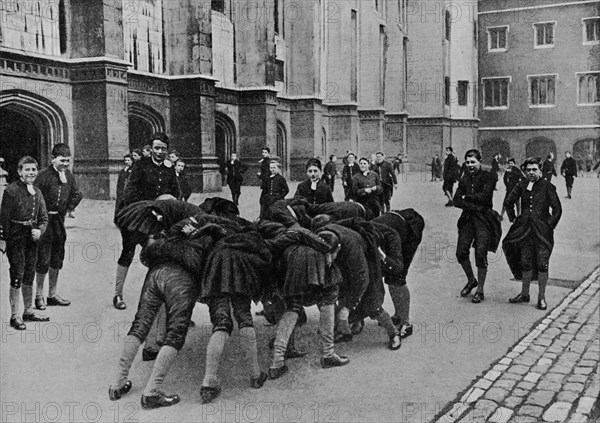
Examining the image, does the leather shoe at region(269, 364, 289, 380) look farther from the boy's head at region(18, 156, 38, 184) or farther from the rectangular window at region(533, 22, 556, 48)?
the rectangular window at region(533, 22, 556, 48)

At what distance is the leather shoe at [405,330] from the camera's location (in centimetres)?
678

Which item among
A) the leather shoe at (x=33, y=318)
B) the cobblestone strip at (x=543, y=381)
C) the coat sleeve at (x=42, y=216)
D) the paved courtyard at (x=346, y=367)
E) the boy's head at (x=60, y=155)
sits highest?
the boy's head at (x=60, y=155)

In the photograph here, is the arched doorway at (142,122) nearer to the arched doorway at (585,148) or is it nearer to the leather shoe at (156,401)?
the leather shoe at (156,401)

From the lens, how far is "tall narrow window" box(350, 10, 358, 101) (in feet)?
111

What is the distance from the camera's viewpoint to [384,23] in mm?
38719

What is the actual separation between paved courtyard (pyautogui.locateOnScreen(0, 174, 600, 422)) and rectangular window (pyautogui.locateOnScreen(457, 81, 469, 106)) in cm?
4069

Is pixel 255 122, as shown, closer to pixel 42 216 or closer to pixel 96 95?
pixel 96 95

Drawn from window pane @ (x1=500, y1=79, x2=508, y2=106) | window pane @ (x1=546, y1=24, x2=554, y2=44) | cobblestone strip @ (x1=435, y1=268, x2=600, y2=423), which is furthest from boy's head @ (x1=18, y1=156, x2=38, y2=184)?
window pane @ (x1=546, y1=24, x2=554, y2=44)

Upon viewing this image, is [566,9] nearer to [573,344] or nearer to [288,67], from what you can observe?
[288,67]

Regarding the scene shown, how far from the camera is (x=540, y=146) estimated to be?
4894 cm

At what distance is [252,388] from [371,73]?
3400 cm

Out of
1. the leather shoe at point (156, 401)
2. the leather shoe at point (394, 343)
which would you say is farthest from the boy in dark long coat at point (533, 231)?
the leather shoe at point (156, 401)

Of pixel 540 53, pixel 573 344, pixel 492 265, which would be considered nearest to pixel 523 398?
pixel 573 344

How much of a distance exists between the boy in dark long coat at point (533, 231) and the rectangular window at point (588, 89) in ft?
141
